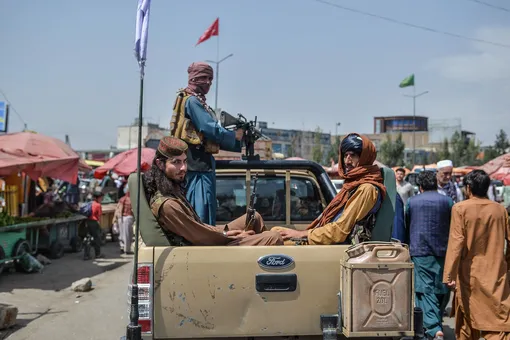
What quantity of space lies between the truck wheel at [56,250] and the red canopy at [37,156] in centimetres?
150

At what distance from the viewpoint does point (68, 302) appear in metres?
8.56

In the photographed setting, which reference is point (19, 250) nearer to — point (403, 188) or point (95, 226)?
point (95, 226)

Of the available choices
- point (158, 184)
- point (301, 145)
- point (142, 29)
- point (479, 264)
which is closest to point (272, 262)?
point (158, 184)

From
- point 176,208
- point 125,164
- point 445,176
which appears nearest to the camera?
point 176,208

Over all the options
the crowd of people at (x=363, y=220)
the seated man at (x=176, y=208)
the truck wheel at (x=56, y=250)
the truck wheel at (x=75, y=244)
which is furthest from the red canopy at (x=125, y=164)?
the seated man at (x=176, y=208)

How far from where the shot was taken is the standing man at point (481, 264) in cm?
495

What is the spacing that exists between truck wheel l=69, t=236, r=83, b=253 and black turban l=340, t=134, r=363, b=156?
1125cm

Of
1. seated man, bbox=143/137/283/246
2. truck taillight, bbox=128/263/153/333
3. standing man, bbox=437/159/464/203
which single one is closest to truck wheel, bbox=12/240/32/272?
standing man, bbox=437/159/464/203

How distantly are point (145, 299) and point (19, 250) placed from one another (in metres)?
8.22

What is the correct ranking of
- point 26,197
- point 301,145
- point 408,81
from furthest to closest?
point 301,145
point 408,81
point 26,197

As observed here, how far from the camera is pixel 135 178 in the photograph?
12.1 feet

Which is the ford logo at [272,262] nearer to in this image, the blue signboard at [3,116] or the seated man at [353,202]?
the seated man at [353,202]

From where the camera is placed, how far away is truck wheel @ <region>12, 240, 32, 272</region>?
10423mm

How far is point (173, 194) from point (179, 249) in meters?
0.59
